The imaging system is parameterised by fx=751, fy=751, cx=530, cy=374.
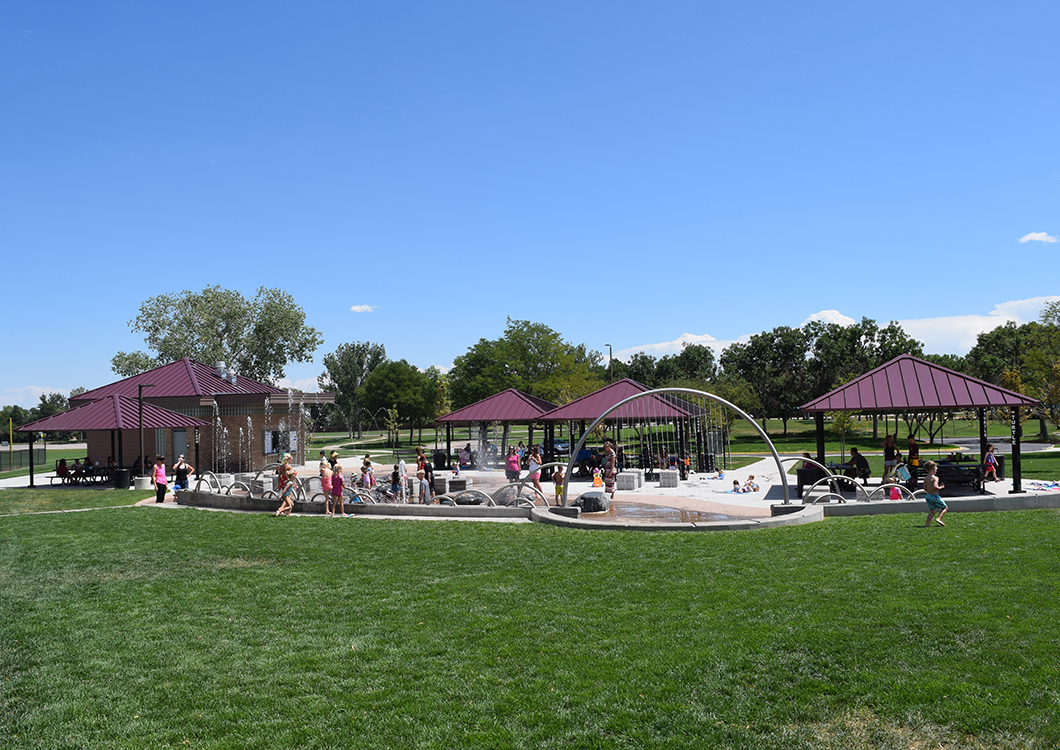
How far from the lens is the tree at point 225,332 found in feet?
207

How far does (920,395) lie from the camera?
2200 centimetres

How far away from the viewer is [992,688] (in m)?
6.09

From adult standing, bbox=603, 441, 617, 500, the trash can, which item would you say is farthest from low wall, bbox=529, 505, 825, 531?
the trash can

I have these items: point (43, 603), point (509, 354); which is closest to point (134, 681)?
point (43, 603)

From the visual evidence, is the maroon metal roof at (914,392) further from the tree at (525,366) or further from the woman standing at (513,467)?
the tree at (525,366)

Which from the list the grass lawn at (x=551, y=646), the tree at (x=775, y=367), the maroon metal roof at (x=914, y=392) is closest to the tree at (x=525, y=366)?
the tree at (x=775, y=367)

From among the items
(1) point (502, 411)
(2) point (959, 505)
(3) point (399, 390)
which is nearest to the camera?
(2) point (959, 505)

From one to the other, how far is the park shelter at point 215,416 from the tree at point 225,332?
78.4 feet

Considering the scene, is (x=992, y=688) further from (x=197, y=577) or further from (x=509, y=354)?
(x=509, y=354)

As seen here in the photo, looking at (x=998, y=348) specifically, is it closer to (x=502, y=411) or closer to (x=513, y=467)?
(x=502, y=411)

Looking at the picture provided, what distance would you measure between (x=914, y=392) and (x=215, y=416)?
30.9 metres

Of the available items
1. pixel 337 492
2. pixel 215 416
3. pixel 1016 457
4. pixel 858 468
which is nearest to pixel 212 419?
pixel 215 416

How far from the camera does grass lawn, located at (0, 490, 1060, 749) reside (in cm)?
585

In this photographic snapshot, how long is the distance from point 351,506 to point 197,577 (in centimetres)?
820
